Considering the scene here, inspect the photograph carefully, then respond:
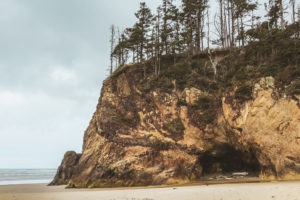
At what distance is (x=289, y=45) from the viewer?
21.0 meters

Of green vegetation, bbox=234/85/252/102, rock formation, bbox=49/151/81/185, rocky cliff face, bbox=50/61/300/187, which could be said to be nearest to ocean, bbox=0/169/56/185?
rock formation, bbox=49/151/81/185

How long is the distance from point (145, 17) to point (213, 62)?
12.5m

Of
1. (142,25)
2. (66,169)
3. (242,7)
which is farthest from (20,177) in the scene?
(242,7)

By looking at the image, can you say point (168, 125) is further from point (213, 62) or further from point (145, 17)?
point (145, 17)

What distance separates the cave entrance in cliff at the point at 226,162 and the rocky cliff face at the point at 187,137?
0.09 meters

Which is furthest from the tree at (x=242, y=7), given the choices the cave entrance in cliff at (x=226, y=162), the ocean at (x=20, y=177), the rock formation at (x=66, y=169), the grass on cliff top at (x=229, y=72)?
the ocean at (x=20, y=177)

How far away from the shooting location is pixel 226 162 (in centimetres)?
2461

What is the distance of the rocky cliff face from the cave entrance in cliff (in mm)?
87

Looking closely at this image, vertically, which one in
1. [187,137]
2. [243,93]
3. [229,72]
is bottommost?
[187,137]

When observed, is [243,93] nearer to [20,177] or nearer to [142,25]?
[142,25]

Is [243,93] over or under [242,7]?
under

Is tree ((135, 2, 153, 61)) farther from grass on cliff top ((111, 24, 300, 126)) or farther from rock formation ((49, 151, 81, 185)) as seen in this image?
rock formation ((49, 151, 81, 185))

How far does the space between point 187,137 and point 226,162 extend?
544 cm

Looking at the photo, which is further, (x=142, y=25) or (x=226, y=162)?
(x=142, y=25)
